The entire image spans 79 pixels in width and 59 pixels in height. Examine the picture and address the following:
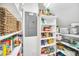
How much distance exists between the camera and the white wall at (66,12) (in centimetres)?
117

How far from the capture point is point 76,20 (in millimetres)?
1167

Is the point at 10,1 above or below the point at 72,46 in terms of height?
above

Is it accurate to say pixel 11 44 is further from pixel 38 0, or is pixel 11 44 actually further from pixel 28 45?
pixel 38 0

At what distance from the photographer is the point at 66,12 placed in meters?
1.21

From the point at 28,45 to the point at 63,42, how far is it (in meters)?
0.34

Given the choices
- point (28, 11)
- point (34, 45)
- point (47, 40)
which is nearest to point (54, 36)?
point (47, 40)

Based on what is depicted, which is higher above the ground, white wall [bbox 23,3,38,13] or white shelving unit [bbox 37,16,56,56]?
white wall [bbox 23,3,38,13]

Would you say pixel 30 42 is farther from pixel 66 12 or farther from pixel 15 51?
pixel 66 12

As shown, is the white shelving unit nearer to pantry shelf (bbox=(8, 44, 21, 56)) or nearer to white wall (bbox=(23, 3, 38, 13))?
white wall (bbox=(23, 3, 38, 13))

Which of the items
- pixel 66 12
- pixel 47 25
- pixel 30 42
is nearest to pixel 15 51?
pixel 30 42

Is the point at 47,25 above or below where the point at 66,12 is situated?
below

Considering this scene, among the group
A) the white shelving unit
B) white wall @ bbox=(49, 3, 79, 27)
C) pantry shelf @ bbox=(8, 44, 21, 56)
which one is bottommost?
pantry shelf @ bbox=(8, 44, 21, 56)

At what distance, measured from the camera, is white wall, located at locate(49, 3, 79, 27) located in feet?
3.84

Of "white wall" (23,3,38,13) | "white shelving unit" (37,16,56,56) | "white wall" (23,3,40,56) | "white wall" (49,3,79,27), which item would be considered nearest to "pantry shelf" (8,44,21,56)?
"white wall" (23,3,40,56)
